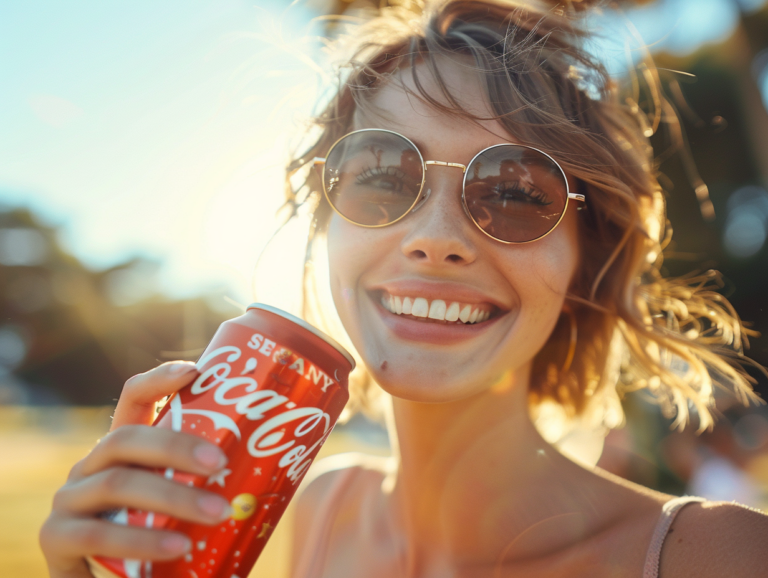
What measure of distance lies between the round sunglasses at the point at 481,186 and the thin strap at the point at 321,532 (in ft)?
4.10

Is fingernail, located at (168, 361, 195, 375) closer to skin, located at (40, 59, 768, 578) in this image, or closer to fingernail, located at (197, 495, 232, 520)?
skin, located at (40, 59, 768, 578)

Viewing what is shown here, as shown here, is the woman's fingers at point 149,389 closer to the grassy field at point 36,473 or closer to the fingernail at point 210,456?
the fingernail at point 210,456

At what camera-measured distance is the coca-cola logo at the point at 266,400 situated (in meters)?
1.00

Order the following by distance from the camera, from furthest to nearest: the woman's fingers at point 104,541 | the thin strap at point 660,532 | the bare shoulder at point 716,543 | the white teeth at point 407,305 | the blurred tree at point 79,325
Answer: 1. the blurred tree at point 79,325
2. the white teeth at point 407,305
3. the thin strap at point 660,532
4. the bare shoulder at point 716,543
5. the woman's fingers at point 104,541

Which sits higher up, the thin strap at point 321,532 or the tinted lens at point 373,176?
the tinted lens at point 373,176

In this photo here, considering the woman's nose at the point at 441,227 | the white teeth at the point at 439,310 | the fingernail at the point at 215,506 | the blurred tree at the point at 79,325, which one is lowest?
the blurred tree at the point at 79,325

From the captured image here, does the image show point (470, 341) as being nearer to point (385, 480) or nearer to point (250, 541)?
point (250, 541)

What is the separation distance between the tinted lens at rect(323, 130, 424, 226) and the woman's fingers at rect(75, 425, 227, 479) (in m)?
0.79

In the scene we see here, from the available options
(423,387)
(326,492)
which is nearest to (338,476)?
(326,492)

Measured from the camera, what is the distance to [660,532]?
1.37 meters

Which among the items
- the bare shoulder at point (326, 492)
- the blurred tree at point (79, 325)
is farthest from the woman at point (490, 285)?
the blurred tree at point (79, 325)

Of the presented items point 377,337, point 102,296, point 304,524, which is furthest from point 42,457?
point 377,337

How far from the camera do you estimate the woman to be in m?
1.40

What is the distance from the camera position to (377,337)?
150cm
